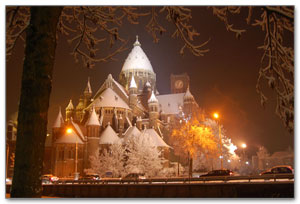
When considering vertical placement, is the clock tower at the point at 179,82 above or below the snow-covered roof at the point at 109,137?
above

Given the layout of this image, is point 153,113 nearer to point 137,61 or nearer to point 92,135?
point 92,135

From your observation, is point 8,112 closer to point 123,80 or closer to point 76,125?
point 76,125

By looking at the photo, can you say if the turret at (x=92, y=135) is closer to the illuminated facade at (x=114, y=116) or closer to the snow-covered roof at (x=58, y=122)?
the illuminated facade at (x=114, y=116)

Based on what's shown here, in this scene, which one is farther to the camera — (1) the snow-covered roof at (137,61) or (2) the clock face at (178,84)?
(2) the clock face at (178,84)

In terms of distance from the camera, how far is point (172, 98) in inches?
3474

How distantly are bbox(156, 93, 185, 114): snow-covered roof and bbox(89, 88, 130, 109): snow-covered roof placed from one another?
66.2 ft

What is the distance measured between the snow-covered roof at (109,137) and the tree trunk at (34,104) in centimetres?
4384

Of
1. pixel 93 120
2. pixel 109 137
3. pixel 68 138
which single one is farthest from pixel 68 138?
pixel 109 137

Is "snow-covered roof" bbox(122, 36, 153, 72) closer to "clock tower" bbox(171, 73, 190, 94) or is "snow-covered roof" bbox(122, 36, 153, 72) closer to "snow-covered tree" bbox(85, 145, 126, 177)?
"clock tower" bbox(171, 73, 190, 94)

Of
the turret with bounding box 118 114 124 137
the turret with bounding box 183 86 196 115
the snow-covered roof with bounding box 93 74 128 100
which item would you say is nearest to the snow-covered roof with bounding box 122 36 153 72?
the turret with bounding box 183 86 196 115

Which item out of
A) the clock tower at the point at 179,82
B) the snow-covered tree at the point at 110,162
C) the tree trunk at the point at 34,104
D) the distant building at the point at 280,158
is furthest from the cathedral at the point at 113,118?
the tree trunk at the point at 34,104

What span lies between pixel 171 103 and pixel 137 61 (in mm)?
14320

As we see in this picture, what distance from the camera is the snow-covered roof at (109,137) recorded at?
2077 inches

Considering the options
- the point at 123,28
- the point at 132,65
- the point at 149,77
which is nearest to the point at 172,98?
the point at 149,77
